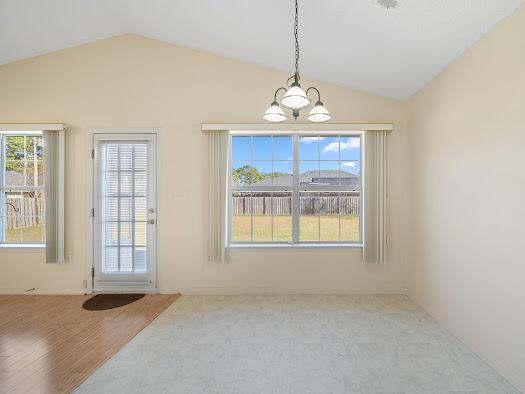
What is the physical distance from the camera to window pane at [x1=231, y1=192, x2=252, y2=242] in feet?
12.0

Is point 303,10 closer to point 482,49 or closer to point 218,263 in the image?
point 482,49

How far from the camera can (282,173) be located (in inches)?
143

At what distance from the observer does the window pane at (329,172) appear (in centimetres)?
362

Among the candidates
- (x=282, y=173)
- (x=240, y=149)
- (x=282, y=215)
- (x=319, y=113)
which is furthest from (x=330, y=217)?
(x=319, y=113)

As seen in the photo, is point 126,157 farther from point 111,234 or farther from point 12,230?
point 12,230

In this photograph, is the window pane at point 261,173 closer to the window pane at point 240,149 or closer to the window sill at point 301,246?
the window pane at point 240,149

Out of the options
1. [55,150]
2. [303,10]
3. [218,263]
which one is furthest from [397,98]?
[55,150]

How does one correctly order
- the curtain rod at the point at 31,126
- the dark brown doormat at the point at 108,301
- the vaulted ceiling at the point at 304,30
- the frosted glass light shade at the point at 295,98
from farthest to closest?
1. the curtain rod at the point at 31,126
2. the dark brown doormat at the point at 108,301
3. the vaulted ceiling at the point at 304,30
4. the frosted glass light shade at the point at 295,98

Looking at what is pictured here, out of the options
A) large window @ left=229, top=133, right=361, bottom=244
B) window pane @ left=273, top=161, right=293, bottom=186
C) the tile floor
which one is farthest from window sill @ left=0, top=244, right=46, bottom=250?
window pane @ left=273, top=161, right=293, bottom=186

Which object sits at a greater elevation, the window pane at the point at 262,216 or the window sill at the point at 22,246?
the window pane at the point at 262,216

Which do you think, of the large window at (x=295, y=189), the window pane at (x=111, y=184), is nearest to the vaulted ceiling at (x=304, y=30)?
the large window at (x=295, y=189)

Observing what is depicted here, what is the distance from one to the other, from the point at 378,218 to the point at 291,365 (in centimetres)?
219

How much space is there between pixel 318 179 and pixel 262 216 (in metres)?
0.96

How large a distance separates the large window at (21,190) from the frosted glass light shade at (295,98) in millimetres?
3789
